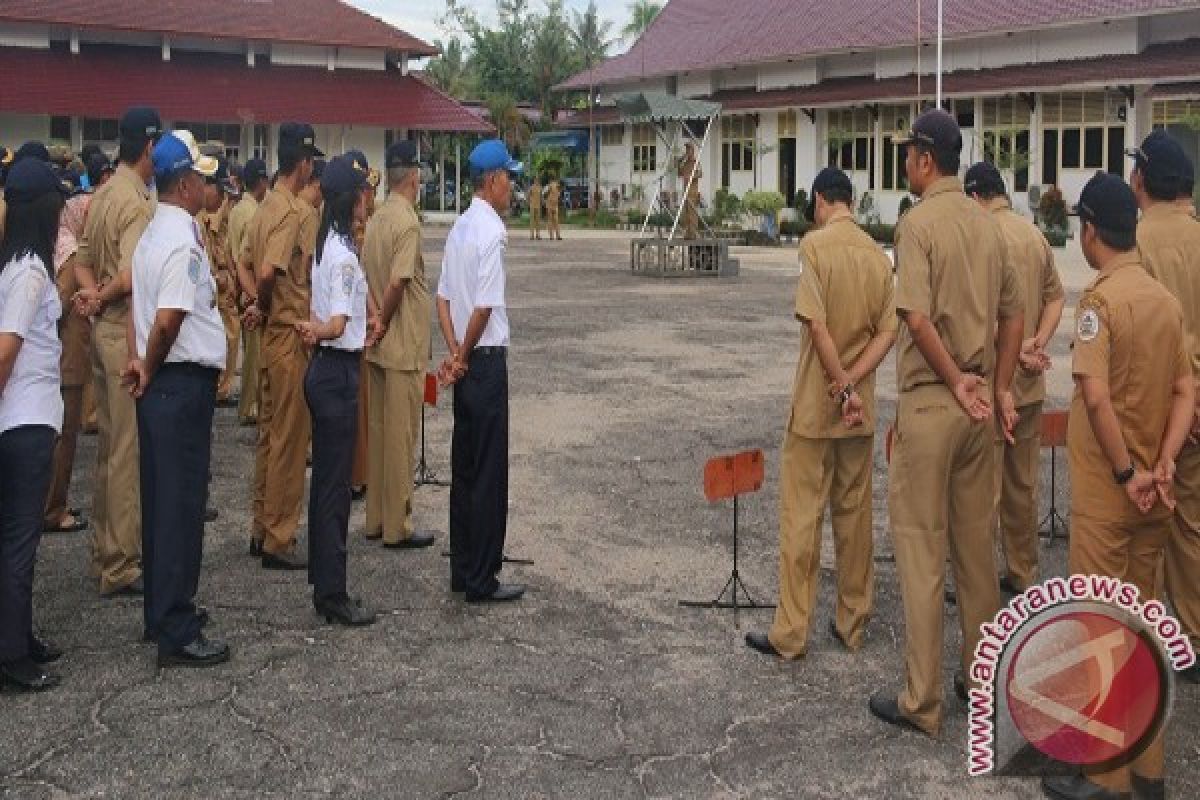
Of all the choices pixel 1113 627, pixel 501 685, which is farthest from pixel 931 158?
pixel 501 685

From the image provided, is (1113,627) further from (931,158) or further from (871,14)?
(871,14)

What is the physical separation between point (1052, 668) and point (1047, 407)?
6990 millimetres

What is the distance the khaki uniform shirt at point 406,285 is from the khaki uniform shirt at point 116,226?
111 cm

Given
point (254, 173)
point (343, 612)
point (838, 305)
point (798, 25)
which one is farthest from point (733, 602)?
point (798, 25)

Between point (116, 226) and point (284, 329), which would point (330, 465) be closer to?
point (284, 329)

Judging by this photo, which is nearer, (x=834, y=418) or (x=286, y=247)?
(x=834, y=418)

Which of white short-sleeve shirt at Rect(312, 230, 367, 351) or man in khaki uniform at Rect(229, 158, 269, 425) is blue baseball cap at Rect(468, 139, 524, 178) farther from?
man in khaki uniform at Rect(229, 158, 269, 425)

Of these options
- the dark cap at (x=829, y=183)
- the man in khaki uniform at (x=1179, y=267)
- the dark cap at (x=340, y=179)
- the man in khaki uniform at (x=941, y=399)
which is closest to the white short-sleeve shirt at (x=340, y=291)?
the dark cap at (x=340, y=179)

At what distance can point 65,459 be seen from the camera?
668cm

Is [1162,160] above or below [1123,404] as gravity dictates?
above

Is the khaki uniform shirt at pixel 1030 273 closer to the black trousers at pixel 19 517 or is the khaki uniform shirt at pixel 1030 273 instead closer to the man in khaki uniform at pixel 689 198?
the black trousers at pixel 19 517

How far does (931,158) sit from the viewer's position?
14.4 feet

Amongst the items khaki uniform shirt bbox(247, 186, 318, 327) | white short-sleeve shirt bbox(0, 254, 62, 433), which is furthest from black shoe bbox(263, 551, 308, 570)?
white short-sleeve shirt bbox(0, 254, 62, 433)

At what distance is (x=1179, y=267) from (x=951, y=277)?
1.16 meters
